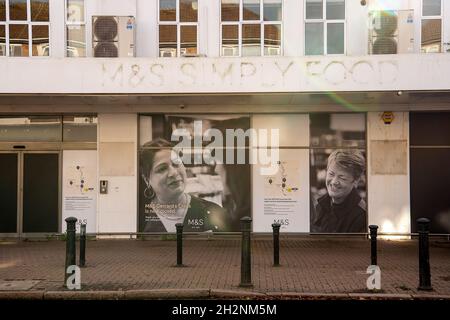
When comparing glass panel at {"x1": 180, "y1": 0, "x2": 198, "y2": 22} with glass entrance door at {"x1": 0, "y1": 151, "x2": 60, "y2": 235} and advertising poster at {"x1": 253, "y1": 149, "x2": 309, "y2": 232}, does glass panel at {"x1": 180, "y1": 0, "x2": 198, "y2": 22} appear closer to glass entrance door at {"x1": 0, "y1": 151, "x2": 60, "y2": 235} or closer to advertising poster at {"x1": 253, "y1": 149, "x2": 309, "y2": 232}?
advertising poster at {"x1": 253, "y1": 149, "x2": 309, "y2": 232}

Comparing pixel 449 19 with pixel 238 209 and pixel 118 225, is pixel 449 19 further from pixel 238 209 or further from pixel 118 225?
pixel 118 225

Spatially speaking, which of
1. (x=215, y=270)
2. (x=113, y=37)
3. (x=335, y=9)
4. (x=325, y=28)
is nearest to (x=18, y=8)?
(x=113, y=37)

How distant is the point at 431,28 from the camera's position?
1579 cm

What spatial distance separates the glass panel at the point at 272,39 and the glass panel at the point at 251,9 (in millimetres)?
416

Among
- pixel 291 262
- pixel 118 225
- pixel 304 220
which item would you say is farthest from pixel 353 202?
pixel 118 225

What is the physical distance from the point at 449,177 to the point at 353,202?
8.84ft

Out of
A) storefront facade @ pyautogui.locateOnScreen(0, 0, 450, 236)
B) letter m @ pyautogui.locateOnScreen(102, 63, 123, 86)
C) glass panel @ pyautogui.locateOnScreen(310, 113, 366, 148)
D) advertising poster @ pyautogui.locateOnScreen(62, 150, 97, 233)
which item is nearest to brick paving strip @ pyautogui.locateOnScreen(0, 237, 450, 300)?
storefront facade @ pyautogui.locateOnScreen(0, 0, 450, 236)

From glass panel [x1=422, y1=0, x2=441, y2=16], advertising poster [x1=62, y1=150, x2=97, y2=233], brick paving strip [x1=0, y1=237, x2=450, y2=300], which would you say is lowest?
brick paving strip [x1=0, y1=237, x2=450, y2=300]

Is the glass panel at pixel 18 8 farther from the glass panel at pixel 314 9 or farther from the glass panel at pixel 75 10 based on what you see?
the glass panel at pixel 314 9

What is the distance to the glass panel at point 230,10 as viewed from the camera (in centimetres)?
1627

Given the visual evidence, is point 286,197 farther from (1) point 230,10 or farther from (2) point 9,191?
(2) point 9,191

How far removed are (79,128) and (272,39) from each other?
594 centimetres

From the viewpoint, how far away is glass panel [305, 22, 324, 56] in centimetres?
1614

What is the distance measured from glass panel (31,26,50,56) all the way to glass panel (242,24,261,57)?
17.6ft
